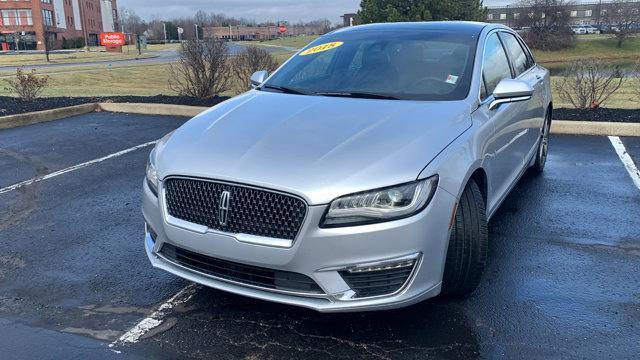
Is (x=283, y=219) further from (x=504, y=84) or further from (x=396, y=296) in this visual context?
(x=504, y=84)

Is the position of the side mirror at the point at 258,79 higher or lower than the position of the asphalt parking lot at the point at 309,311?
higher

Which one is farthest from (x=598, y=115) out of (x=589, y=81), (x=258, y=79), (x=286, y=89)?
(x=286, y=89)

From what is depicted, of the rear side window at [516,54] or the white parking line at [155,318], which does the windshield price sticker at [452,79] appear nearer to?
the rear side window at [516,54]

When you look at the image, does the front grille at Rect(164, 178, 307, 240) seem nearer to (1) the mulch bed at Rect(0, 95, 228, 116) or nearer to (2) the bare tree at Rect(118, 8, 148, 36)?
(1) the mulch bed at Rect(0, 95, 228, 116)

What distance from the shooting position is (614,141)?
8.14m

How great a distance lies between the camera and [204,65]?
13.1 meters

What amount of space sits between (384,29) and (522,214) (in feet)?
7.10

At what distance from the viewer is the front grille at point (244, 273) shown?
9.45 ft

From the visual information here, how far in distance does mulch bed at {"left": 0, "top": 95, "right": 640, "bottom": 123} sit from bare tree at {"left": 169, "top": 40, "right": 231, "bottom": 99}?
412mm

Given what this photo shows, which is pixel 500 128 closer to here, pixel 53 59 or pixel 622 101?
pixel 622 101

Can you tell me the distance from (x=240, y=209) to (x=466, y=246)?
1332mm

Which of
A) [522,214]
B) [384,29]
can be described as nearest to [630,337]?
[522,214]

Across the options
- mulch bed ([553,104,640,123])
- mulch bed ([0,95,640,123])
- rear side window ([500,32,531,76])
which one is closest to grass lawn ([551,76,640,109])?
mulch bed ([553,104,640,123])

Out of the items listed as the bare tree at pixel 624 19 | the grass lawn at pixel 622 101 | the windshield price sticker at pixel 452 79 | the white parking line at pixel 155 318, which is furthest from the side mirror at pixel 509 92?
the bare tree at pixel 624 19
